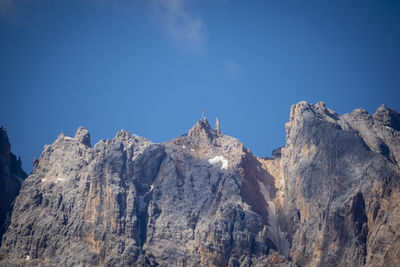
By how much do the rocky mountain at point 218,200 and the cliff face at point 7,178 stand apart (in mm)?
5433

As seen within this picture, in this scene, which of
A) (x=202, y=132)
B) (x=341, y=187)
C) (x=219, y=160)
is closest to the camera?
(x=341, y=187)

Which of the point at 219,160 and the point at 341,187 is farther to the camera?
the point at 219,160

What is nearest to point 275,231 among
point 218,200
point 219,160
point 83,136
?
point 218,200

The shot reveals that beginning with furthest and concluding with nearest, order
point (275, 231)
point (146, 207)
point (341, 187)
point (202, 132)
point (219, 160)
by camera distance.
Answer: point (202, 132), point (219, 160), point (146, 207), point (275, 231), point (341, 187)

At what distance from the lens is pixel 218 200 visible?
482 feet

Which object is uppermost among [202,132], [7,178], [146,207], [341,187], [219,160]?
[202,132]

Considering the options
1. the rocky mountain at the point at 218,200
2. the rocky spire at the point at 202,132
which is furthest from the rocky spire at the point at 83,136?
the rocky spire at the point at 202,132

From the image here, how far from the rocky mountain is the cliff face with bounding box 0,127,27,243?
214 inches

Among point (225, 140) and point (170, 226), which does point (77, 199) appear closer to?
point (170, 226)

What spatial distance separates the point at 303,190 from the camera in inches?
5807

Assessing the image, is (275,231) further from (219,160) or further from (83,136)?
(83,136)

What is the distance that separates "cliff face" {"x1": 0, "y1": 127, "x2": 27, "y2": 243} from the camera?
159 m

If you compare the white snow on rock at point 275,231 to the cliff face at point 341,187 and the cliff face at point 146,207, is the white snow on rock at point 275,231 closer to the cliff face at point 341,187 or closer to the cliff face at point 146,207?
the cliff face at point 146,207

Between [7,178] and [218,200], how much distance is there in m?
60.1
